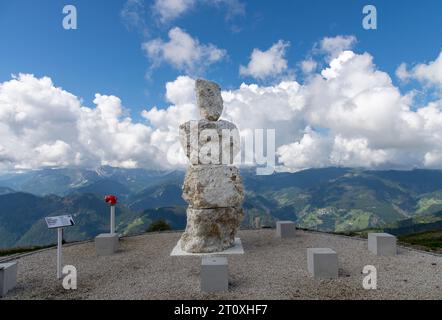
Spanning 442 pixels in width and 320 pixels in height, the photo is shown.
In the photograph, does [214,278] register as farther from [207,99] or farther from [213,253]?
[207,99]

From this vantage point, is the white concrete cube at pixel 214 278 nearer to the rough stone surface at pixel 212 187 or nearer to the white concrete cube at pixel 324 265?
the white concrete cube at pixel 324 265

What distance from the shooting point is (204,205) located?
15539 mm

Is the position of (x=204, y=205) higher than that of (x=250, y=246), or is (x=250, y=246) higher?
(x=204, y=205)

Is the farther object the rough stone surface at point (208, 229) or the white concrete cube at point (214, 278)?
the rough stone surface at point (208, 229)

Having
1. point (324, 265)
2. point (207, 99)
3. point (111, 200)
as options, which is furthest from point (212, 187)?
point (111, 200)

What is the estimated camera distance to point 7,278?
1067 cm

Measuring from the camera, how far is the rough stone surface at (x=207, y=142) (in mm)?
16219

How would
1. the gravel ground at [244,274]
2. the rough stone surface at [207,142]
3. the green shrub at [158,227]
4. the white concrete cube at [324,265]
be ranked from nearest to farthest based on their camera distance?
the gravel ground at [244,274]
the white concrete cube at [324,265]
the rough stone surface at [207,142]
the green shrub at [158,227]

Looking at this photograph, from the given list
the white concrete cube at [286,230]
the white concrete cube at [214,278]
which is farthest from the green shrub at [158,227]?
the white concrete cube at [214,278]
